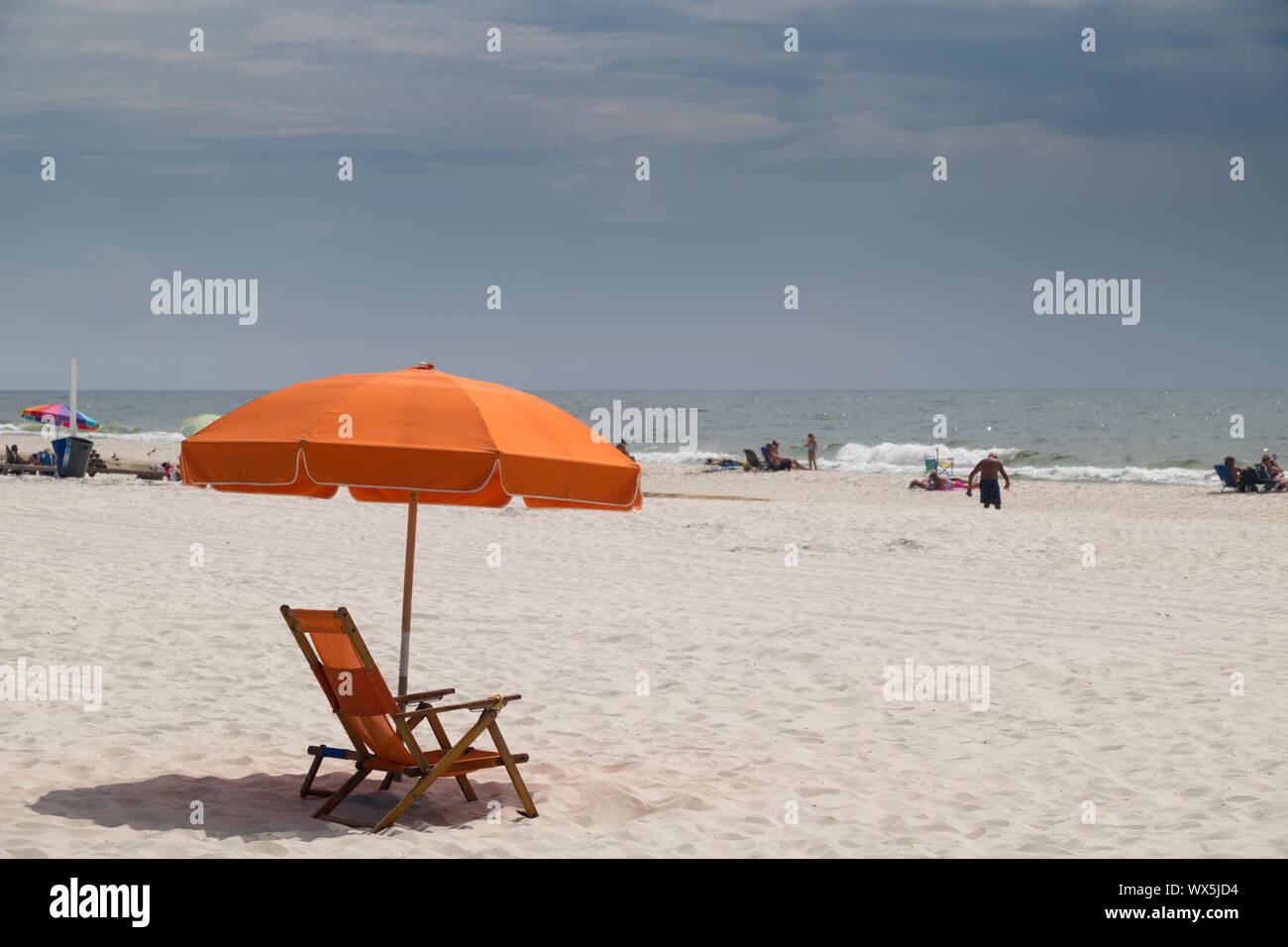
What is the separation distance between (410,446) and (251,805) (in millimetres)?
1942

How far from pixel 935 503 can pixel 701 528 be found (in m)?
10.0

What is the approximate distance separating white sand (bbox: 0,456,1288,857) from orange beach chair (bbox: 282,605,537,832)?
0.73ft

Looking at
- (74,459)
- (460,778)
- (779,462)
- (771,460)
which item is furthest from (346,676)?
(779,462)

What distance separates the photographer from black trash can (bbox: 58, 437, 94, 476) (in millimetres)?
24078

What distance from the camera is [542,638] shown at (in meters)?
8.90

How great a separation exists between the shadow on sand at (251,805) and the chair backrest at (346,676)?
415 mm

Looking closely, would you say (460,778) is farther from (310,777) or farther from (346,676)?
(346,676)

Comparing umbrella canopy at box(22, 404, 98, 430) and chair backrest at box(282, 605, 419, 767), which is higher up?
umbrella canopy at box(22, 404, 98, 430)

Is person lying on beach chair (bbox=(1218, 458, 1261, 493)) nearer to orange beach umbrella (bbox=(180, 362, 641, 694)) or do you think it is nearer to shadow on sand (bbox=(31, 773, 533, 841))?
shadow on sand (bbox=(31, 773, 533, 841))

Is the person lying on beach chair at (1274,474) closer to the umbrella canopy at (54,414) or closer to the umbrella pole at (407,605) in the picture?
the umbrella pole at (407,605)

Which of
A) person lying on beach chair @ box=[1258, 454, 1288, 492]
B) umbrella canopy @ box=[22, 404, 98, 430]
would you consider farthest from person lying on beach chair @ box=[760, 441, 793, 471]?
umbrella canopy @ box=[22, 404, 98, 430]

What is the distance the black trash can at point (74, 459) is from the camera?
948 inches
